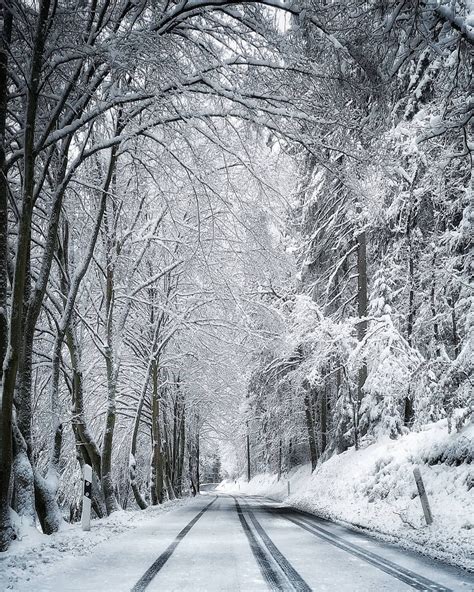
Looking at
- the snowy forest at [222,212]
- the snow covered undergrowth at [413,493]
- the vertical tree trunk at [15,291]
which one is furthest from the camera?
the snow covered undergrowth at [413,493]

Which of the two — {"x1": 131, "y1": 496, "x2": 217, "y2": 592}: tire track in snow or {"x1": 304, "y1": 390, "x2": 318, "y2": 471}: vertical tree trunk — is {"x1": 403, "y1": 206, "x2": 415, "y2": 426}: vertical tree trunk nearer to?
{"x1": 304, "y1": 390, "x2": 318, "y2": 471}: vertical tree trunk

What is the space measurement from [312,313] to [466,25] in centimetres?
1326

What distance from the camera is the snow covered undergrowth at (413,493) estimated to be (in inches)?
287

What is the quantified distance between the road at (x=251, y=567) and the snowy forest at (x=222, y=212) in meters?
1.60

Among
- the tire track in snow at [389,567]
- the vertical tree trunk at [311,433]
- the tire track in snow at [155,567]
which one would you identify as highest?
the vertical tree trunk at [311,433]

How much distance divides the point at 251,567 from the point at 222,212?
21.3ft

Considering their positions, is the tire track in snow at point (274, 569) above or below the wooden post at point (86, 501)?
below

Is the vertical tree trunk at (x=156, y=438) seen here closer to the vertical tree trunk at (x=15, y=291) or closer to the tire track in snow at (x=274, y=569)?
the tire track in snow at (x=274, y=569)

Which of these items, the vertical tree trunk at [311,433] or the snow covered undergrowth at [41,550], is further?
the vertical tree trunk at [311,433]

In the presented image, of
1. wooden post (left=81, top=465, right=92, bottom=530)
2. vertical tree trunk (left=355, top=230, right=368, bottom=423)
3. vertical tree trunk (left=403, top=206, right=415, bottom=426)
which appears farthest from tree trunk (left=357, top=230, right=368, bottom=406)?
wooden post (left=81, top=465, right=92, bottom=530)

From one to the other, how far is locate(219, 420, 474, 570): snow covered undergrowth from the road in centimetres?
83

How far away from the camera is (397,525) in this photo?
905cm

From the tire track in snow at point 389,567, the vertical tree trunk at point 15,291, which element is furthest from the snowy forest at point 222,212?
the tire track in snow at point 389,567

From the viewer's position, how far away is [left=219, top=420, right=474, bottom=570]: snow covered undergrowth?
23.9 feet
